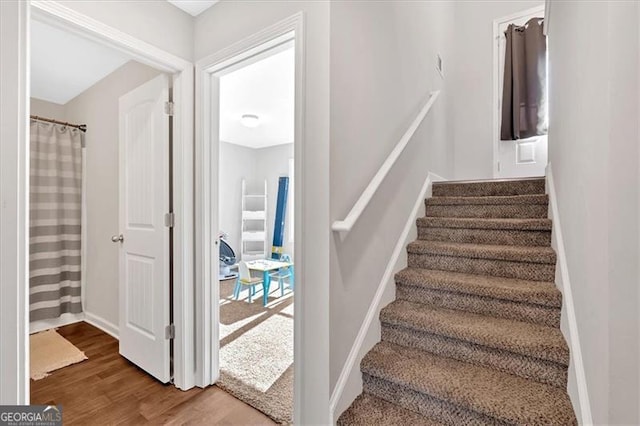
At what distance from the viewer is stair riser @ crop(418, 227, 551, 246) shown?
183cm

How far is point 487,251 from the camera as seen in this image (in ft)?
5.90

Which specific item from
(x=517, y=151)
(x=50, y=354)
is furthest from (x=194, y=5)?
Answer: (x=517, y=151)

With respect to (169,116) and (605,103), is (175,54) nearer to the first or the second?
(169,116)

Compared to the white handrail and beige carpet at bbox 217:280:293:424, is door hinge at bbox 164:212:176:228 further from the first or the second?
the white handrail

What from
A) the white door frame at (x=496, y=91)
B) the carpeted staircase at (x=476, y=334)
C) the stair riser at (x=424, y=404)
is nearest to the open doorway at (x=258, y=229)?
the stair riser at (x=424, y=404)

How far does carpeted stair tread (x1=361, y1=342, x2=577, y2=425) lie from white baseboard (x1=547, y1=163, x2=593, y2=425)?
8cm

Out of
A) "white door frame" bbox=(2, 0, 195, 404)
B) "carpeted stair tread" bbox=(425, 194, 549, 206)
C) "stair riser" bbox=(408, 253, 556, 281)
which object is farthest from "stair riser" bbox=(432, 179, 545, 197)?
"white door frame" bbox=(2, 0, 195, 404)

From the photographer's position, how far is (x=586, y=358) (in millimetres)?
1002

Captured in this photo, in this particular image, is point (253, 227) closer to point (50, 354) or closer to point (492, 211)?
point (50, 354)

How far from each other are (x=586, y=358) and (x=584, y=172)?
66cm

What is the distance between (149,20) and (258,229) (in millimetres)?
4935

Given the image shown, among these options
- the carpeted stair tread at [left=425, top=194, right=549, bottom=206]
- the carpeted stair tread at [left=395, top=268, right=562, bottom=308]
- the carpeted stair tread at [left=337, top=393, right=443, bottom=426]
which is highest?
the carpeted stair tread at [left=425, top=194, right=549, bottom=206]

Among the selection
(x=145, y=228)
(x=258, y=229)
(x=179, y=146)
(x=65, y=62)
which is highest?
(x=65, y=62)

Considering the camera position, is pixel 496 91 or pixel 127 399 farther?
pixel 496 91
